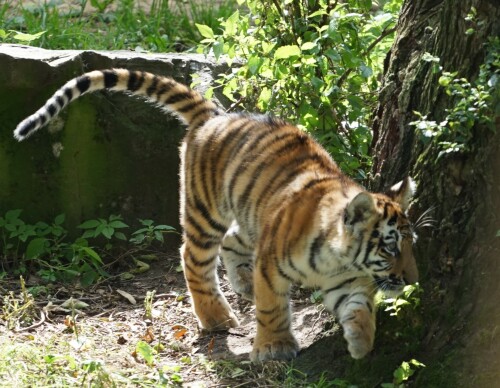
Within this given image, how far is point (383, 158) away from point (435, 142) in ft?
2.03

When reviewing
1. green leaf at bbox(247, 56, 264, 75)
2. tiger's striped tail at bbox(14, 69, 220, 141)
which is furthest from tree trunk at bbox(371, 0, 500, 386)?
tiger's striped tail at bbox(14, 69, 220, 141)

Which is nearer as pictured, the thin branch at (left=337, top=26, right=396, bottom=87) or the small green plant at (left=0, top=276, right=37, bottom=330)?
the small green plant at (left=0, top=276, right=37, bottom=330)

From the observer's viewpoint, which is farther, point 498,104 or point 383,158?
point 383,158

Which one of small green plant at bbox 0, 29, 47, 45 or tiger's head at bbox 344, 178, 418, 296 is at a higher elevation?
small green plant at bbox 0, 29, 47, 45

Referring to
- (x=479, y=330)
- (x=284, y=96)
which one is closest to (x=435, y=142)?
(x=479, y=330)

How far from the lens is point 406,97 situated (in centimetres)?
454

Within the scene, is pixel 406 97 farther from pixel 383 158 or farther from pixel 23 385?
pixel 23 385

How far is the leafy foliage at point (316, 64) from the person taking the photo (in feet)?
17.6

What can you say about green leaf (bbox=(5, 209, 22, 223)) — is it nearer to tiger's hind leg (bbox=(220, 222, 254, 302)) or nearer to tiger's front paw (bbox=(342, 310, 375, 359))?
tiger's hind leg (bbox=(220, 222, 254, 302))

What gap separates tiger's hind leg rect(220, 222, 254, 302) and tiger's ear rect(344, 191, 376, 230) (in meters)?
1.28

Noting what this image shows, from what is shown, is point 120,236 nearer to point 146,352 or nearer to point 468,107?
point 146,352


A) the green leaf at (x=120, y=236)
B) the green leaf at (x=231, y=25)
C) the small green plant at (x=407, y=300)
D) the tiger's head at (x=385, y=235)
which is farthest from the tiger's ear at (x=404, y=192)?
the green leaf at (x=120, y=236)

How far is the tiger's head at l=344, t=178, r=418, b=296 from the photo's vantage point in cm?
425

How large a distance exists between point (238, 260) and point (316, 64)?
48.1 inches
